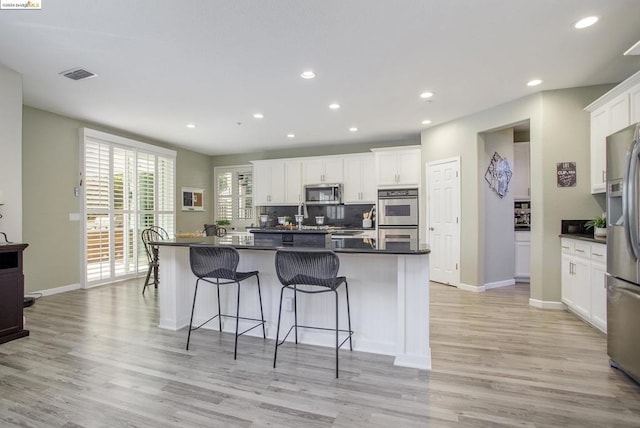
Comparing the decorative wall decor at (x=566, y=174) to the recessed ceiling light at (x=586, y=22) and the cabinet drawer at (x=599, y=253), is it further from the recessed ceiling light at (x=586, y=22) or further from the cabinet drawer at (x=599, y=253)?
the recessed ceiling light at (x=586, y=22)

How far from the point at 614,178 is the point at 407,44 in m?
1.90

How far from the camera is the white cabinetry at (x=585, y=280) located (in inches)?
115

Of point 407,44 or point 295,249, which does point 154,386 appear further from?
point 407,44

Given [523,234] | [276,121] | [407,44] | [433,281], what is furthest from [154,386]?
[523,234]

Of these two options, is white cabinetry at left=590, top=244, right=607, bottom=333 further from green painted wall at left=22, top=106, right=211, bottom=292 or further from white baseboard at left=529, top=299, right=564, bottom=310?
green painted wall at left=22, top=106, right=211, bottom=292

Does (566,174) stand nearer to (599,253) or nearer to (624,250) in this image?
(599,253)

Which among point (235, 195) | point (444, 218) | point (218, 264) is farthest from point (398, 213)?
point (235, 195)

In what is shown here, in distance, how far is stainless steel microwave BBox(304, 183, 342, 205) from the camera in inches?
250

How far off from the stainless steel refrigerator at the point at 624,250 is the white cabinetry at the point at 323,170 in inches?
173

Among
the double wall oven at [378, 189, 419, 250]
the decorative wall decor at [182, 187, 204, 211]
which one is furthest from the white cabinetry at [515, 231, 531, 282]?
the decorative wall decor at [182, 187, 204, 211]

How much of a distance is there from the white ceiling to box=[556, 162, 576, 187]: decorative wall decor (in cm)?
93

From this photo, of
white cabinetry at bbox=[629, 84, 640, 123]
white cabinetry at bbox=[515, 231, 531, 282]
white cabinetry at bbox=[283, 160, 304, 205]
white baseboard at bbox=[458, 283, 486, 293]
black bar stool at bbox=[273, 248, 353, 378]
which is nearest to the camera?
black bar stool at bbox=[273, 248, 353, 378]

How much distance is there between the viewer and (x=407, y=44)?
2684 mm

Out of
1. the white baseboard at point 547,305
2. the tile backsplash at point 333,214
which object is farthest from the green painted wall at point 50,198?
the white baseboard at point 547,305
